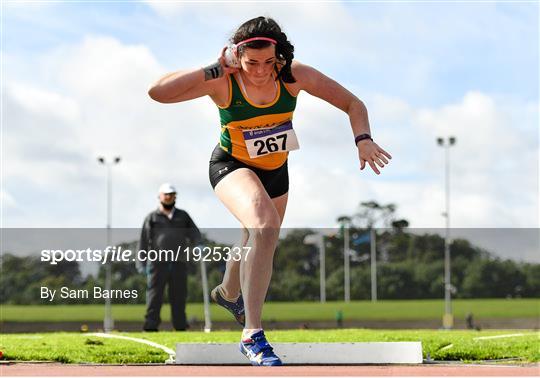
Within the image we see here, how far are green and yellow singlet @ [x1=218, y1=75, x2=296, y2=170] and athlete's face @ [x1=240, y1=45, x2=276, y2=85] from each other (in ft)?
0.84

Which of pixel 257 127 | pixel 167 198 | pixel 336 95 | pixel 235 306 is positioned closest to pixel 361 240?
pixel 167 198

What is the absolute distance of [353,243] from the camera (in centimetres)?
9675

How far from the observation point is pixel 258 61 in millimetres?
6668

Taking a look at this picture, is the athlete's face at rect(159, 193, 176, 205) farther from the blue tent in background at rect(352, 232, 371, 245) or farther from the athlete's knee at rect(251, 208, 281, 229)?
the blue tent in background at rect(352, 232, 371, 245)

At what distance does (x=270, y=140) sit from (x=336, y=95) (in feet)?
2.00

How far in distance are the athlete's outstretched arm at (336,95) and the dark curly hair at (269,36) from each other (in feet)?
0.28

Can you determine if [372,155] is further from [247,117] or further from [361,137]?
[247,117]

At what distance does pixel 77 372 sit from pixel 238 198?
5.34 ft

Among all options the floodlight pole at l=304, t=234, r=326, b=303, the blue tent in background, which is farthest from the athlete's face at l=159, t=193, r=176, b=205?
the blue tent in background

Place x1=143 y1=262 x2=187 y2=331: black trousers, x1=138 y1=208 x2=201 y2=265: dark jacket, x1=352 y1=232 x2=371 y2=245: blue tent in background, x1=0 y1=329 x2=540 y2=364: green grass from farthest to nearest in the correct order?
x1=352 y1=232 x2=371 y2=245: blue tent in background → x1=143 y1=262 x2=187 y2=331: black trousers → x1=138 y1=208 x2=201 y2=265: dark jacket → x1=0 y1=329 x2=540 y2=364: green grass

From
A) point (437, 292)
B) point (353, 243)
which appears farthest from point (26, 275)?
point (353, 243)

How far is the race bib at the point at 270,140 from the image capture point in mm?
7129

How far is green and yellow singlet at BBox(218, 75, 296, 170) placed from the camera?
703 centimetres

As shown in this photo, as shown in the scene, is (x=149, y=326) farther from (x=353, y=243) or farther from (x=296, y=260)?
(x=353, y=243)
